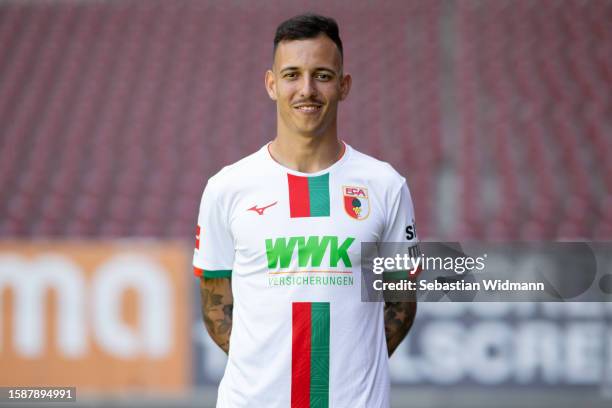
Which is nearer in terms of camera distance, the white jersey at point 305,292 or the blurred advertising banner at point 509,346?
the white jersey at point 305,292

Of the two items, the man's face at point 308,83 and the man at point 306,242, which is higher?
the man's face at point 308,83

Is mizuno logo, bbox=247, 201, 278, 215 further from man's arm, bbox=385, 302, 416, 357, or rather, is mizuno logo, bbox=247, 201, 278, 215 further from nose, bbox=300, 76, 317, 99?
man's arm, bbox=385, 302, 416, 357

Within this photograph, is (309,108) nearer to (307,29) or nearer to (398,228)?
(307,29)

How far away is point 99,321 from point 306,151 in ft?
14.3

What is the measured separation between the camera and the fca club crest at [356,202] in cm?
212

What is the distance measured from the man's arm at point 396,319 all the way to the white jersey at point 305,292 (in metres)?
0.21

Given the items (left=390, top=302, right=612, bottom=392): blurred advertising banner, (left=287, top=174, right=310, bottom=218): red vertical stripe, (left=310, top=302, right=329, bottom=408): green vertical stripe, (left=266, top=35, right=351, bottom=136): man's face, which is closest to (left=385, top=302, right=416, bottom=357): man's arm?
(left=310, top=302, right=329, bottom=408): green vertical stripe

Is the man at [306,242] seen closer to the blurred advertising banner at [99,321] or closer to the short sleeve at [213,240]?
the short sleeve at [213,240]

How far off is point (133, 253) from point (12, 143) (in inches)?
181

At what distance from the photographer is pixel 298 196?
2137mm

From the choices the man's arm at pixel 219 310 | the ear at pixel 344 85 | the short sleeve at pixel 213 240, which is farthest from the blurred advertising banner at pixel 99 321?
the ear at pixel 344 85

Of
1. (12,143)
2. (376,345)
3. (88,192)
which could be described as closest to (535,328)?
(376,345)

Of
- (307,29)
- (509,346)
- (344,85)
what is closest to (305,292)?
(344,85)

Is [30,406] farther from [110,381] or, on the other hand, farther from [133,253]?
[133,253]
